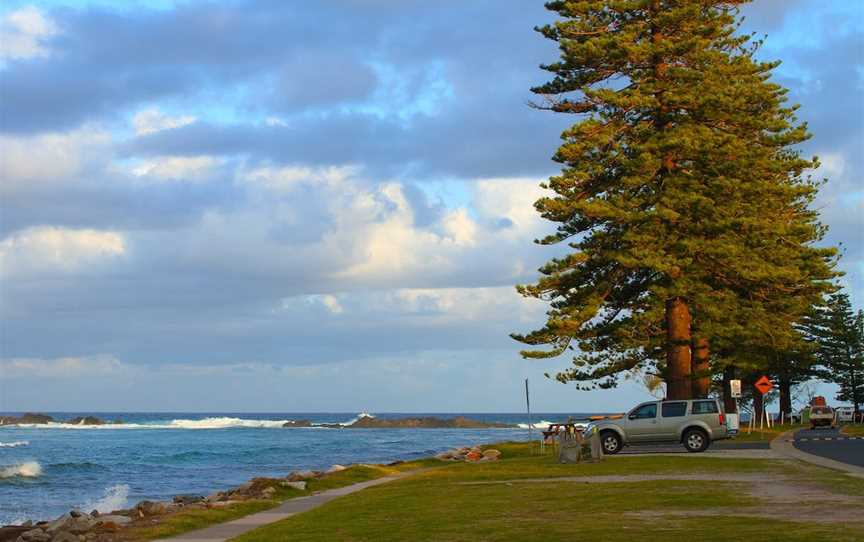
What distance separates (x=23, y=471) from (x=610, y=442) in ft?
90.8

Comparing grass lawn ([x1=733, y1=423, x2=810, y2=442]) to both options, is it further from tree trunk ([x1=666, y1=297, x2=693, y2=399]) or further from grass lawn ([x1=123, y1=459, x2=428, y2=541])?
grass lawn ([x1=123, y1=459, x2=428, y2=541])

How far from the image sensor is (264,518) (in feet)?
70.8

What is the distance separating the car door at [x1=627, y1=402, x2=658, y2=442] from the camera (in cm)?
3712

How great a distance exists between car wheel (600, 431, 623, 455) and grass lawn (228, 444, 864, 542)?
7582 millimetres

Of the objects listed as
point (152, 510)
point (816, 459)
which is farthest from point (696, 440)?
point (152, 510)

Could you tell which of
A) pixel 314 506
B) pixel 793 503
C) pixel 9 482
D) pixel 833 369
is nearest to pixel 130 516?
pixel 314 506

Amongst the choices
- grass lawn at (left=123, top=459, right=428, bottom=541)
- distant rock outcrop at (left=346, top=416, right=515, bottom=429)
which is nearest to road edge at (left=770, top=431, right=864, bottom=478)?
grass lawn at (left=123, top=459, right=428, bottom=541)

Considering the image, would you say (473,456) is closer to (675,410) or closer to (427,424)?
(675,410)

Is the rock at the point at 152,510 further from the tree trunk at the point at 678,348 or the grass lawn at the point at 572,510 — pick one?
the tree trunk at the point at 678,348

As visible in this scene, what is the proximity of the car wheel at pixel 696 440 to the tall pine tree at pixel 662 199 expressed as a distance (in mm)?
7750

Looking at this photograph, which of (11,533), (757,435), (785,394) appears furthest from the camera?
(785,394)

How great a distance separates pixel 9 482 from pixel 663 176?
29198mm

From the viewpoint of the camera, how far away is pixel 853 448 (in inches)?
1567

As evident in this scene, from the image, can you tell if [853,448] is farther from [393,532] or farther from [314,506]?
[393,532]
